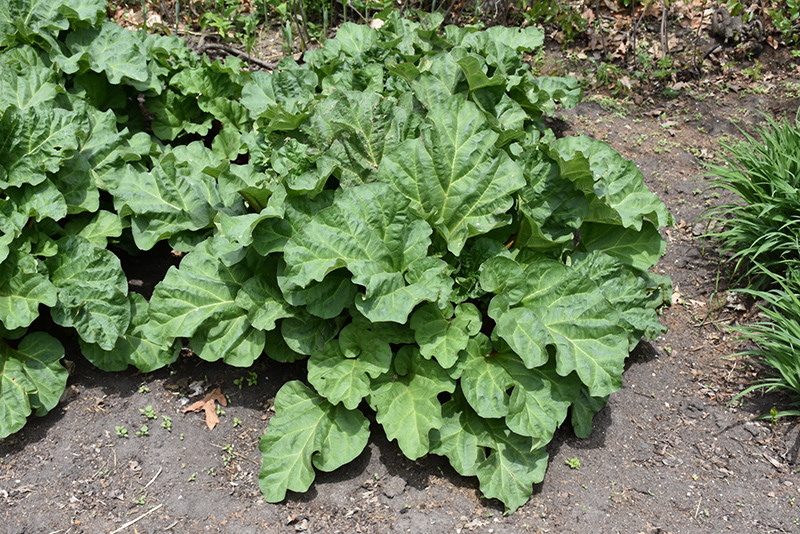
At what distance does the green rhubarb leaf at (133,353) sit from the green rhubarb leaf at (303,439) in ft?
2.30

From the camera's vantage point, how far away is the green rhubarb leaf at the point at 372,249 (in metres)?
3.09

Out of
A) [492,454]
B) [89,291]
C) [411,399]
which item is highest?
[89,291]

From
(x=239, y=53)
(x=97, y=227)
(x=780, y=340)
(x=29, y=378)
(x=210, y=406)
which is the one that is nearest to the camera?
(x=29, y=378)

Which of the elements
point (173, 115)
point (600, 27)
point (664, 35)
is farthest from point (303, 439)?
point (664, 35)

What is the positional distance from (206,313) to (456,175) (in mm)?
1483

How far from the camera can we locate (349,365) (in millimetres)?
3338

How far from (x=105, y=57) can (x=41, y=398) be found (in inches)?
85.5

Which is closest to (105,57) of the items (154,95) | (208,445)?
(154,95)

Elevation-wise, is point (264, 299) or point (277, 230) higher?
point (277, 230)

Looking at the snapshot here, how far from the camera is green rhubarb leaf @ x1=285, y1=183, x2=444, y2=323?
10.1 feet

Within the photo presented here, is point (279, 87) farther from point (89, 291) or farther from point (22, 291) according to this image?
point (22, 291)

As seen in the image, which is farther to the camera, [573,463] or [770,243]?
[770,243]

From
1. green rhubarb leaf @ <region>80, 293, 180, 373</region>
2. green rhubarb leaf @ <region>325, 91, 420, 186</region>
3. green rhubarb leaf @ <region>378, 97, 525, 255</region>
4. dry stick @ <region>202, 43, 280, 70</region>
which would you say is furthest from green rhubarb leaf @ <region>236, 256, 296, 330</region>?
dry stick @ <region>202, 43, 280, 70</region>

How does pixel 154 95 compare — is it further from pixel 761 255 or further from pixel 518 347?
pixel 761 255
